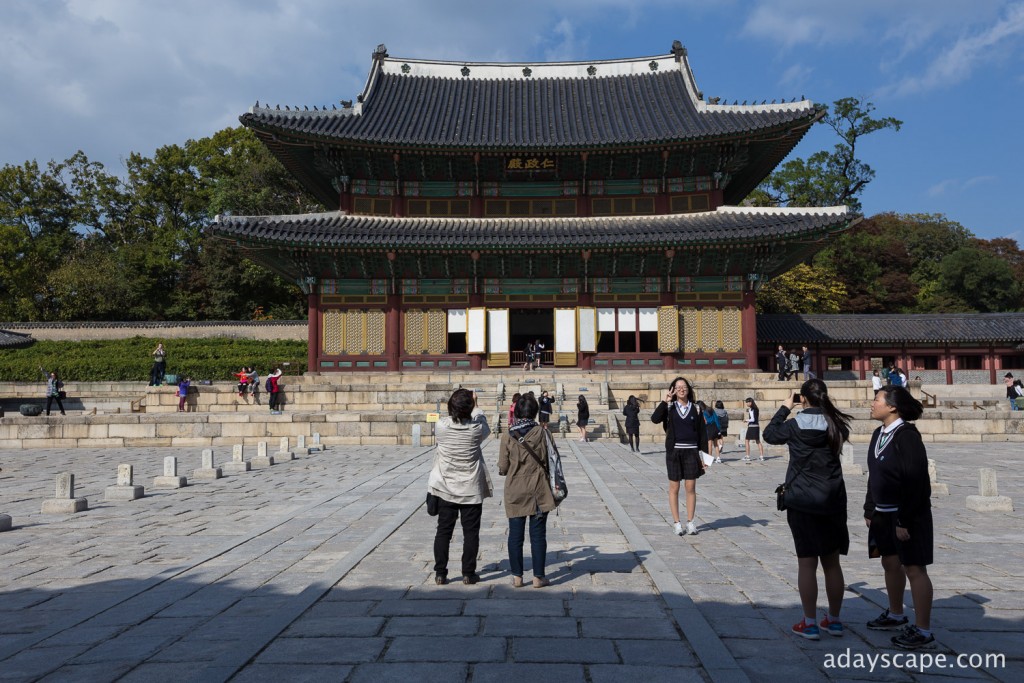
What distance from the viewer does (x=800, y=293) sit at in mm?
41000

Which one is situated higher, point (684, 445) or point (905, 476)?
point (905, 476)

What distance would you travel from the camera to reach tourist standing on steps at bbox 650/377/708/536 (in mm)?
7539

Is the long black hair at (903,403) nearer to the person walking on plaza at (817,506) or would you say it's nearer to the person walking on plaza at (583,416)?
the person walking on plaza at (817,506)

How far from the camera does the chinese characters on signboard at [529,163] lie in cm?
2689

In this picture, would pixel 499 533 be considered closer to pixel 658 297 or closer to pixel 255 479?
pixel 255 479

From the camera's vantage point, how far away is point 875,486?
4.39m

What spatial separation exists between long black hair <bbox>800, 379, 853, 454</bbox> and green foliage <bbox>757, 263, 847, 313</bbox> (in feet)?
124

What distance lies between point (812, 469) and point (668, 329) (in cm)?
2167

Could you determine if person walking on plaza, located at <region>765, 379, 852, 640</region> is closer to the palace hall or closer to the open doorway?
the palace hall

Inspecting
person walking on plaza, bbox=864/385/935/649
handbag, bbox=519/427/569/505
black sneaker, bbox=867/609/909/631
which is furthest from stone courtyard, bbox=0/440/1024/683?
handbag, bbox=519/427/569/505

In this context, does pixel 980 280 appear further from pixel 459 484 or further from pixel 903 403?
pixel 459 484

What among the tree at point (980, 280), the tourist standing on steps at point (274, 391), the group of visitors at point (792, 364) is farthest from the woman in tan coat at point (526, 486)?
the tree at point (980, 280)

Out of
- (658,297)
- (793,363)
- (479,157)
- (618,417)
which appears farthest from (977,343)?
(479,157)

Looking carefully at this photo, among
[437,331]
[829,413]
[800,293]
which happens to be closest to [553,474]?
[829,413]
